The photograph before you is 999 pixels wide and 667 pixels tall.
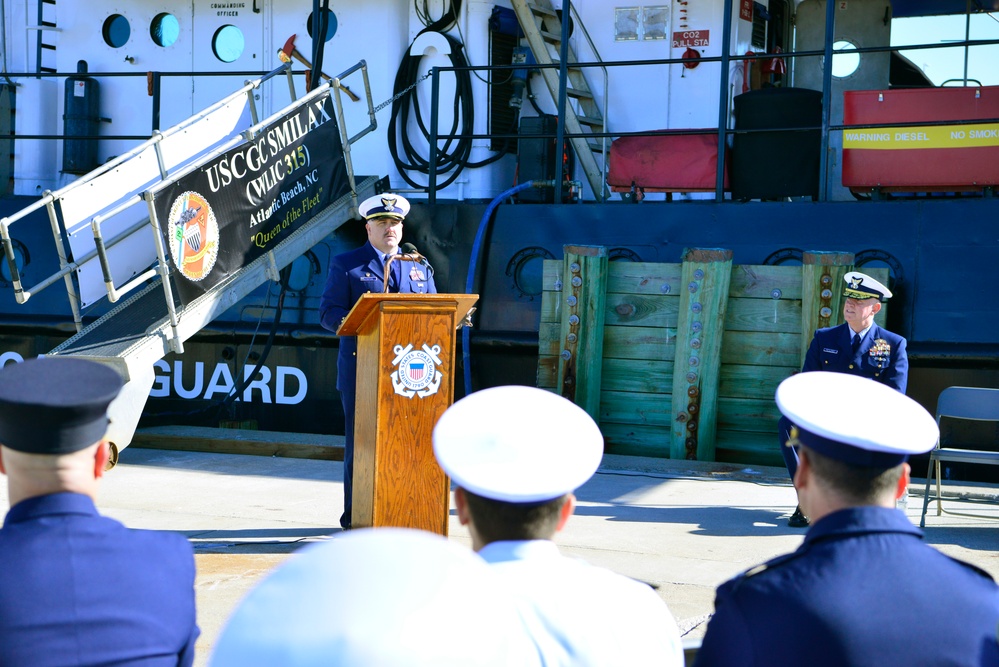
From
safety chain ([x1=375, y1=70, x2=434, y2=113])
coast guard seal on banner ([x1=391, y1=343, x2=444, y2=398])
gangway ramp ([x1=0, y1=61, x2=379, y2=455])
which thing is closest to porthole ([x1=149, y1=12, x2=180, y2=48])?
gangway ramp ([x1=0, y1=61, x2=379, y2=455])

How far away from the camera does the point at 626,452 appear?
25.0 feet

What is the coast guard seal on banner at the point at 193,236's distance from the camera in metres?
→ 6.57

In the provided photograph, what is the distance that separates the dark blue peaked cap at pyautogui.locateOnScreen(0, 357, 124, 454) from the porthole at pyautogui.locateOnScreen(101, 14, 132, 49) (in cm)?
893

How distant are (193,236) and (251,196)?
66 centimetres

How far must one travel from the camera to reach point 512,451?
1483 millimetres

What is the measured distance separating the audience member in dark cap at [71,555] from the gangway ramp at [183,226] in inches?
182

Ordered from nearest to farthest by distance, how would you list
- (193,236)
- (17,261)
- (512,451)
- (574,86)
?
1. (512,451)
2. (193,236)
3. (574,86)
4. (17,261)

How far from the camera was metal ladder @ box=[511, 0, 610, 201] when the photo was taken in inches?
337

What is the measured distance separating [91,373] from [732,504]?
4.82m

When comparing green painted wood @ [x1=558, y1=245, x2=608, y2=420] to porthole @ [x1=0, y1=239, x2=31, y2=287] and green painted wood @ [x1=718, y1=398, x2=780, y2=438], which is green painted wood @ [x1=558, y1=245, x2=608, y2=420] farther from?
porthole @ [x1=0, y1=239, x2=31, y2=287]

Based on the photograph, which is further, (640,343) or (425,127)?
(425,127)

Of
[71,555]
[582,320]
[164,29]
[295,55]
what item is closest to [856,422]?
[71,555]

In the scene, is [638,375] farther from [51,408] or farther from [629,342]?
[51,408]

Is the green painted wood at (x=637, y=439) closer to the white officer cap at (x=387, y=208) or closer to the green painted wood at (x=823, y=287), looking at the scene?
the green painted wood at (x=823, y=287)
